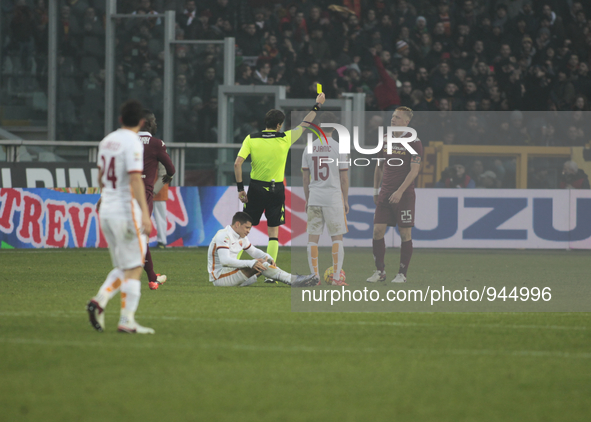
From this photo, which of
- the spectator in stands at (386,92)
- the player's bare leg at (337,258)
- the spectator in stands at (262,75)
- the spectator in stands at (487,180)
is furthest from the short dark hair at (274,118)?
the spectator in stands at (386,92)

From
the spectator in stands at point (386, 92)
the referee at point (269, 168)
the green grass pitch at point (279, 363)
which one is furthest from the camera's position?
the spectator in stands at point (386, 92)

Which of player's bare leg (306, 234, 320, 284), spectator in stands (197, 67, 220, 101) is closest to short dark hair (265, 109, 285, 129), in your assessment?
player's bare leg (306, 234, 320, 284)

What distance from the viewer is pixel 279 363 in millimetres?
5340

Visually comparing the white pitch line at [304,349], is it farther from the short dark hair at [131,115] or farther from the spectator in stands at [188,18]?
the spectator in stands at [188,18]

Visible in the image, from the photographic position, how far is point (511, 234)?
53.1 ft

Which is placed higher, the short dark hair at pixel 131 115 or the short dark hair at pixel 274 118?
the short dark hair at pixel 274 118

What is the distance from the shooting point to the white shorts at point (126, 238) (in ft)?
20.2

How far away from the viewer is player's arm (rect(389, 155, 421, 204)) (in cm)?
1017

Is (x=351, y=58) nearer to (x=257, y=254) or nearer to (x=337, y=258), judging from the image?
(x=337, y=258)

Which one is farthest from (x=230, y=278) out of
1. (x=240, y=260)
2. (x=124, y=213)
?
(x=124, y=213)

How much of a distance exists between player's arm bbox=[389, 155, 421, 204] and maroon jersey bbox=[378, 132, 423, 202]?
0.34 feet

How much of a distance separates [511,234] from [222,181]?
5471 millimetres

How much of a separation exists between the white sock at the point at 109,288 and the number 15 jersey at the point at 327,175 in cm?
387

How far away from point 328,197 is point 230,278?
1.42 m
